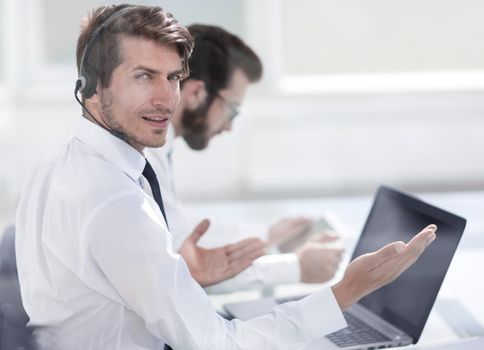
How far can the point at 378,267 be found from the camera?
1.39 metres

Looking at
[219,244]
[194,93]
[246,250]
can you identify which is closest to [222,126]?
[194,93]

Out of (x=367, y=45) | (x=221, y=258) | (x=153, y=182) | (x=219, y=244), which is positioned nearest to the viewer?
(x=153, y=182)

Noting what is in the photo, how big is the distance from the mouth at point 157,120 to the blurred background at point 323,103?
104 cm

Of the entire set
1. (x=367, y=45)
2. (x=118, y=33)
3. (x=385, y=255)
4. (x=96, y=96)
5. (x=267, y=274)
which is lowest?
(x=267, y=274)

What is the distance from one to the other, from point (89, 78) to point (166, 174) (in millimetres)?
546

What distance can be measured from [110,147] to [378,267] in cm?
48

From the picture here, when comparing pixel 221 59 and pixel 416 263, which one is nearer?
pixel 416 263

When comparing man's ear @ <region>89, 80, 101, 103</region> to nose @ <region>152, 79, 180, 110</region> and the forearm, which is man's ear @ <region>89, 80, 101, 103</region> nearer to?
nose @ <region>152, 79, 180, 110</region>

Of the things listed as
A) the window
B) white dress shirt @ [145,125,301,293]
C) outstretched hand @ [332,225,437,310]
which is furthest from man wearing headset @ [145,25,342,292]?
the window

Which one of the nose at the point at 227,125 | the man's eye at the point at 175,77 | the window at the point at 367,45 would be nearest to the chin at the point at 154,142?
the man's eye at the point at 175,77

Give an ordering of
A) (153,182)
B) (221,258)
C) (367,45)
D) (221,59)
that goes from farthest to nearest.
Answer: (367,45) → (221,59) → (221,258) → (153,182)

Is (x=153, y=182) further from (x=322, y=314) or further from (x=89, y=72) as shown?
(x=322, y=314)

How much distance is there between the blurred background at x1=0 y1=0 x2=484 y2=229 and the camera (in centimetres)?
289

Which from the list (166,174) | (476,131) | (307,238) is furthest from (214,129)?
(476,131)
